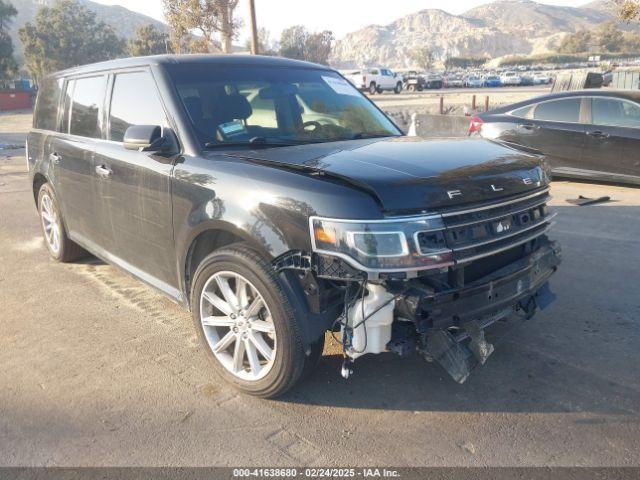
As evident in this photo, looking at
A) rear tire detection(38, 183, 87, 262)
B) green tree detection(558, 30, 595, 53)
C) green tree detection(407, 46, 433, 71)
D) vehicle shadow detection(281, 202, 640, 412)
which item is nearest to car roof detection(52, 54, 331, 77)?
rear tire detection(38, 183, 87, 262)

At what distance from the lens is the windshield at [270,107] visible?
388 cm

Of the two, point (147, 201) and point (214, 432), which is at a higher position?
point (147, 201)

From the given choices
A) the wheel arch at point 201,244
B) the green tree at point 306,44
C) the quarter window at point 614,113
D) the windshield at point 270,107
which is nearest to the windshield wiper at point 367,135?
the windshield at point 270,107

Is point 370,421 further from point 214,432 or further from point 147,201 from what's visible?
point 147,201

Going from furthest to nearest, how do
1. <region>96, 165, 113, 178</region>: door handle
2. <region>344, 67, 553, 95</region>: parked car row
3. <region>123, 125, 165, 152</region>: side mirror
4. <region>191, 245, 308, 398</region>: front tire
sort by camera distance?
<region>344, 67, 553, 95</region>: parked car row < <region>96, 165, 113, 178</region>: door handle < <region>123, 125, 165, 152</region>: side mirror < <region>191, 245, 308, 398</region>: front tire

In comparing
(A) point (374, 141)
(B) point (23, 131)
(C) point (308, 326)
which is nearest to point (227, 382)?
(C) point (308, 326)

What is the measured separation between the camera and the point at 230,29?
36250mm

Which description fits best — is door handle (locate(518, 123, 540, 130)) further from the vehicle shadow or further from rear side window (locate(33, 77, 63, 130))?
rear side window (locate(33, 77, 63, 130))

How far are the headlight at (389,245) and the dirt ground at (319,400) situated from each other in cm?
92

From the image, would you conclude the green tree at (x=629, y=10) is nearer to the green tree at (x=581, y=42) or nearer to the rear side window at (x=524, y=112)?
the rear side window at (x=524, y=112)

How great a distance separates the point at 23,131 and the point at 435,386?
2831 cm

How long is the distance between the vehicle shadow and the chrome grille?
0.72 meters

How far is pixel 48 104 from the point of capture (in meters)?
5.80

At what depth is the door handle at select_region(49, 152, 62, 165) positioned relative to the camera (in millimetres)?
5291
